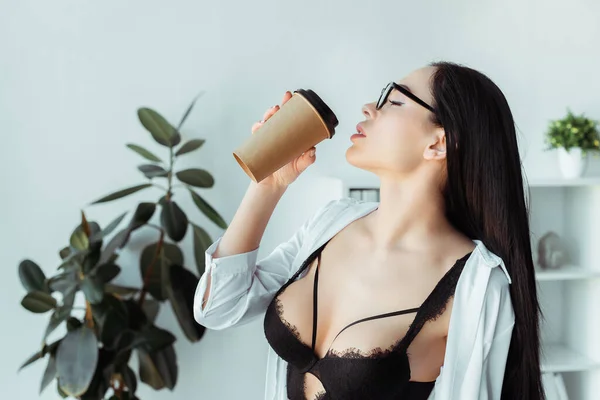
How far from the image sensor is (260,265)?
1409 millimetres

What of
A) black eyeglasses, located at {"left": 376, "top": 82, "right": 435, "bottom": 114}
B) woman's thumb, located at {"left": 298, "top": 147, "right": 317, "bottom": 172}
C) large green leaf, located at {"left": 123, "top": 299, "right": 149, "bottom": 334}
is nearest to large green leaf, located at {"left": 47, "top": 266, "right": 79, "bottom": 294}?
large green leaf, located at {"left": 123, "top": 299, "right": 149, "bottom": 334}

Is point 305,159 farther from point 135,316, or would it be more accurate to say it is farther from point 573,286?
point 573,286

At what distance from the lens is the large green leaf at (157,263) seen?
2.37 m

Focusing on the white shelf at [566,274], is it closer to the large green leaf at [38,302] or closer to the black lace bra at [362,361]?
the black lace bra at [362,361]

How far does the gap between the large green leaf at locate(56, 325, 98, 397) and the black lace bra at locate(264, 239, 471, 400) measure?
103cm

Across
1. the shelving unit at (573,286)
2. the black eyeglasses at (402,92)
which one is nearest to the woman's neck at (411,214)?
the black eyeglasses at (402,92)

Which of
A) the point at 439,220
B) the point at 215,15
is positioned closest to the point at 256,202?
the point at 439,220

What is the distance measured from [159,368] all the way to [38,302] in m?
0.52

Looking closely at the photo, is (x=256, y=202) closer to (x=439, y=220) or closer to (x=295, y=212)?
(x=439, y=220)

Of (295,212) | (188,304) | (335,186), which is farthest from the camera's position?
(295,212)

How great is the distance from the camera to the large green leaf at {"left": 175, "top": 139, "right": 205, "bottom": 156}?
2.36 metres

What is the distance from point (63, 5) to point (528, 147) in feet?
6.75

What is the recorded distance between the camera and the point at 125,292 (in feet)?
8.02

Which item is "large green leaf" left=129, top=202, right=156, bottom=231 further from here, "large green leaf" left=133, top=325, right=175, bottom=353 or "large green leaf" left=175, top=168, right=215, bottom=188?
"large green leaf" left=133, top=325, right=175, bottom=353
